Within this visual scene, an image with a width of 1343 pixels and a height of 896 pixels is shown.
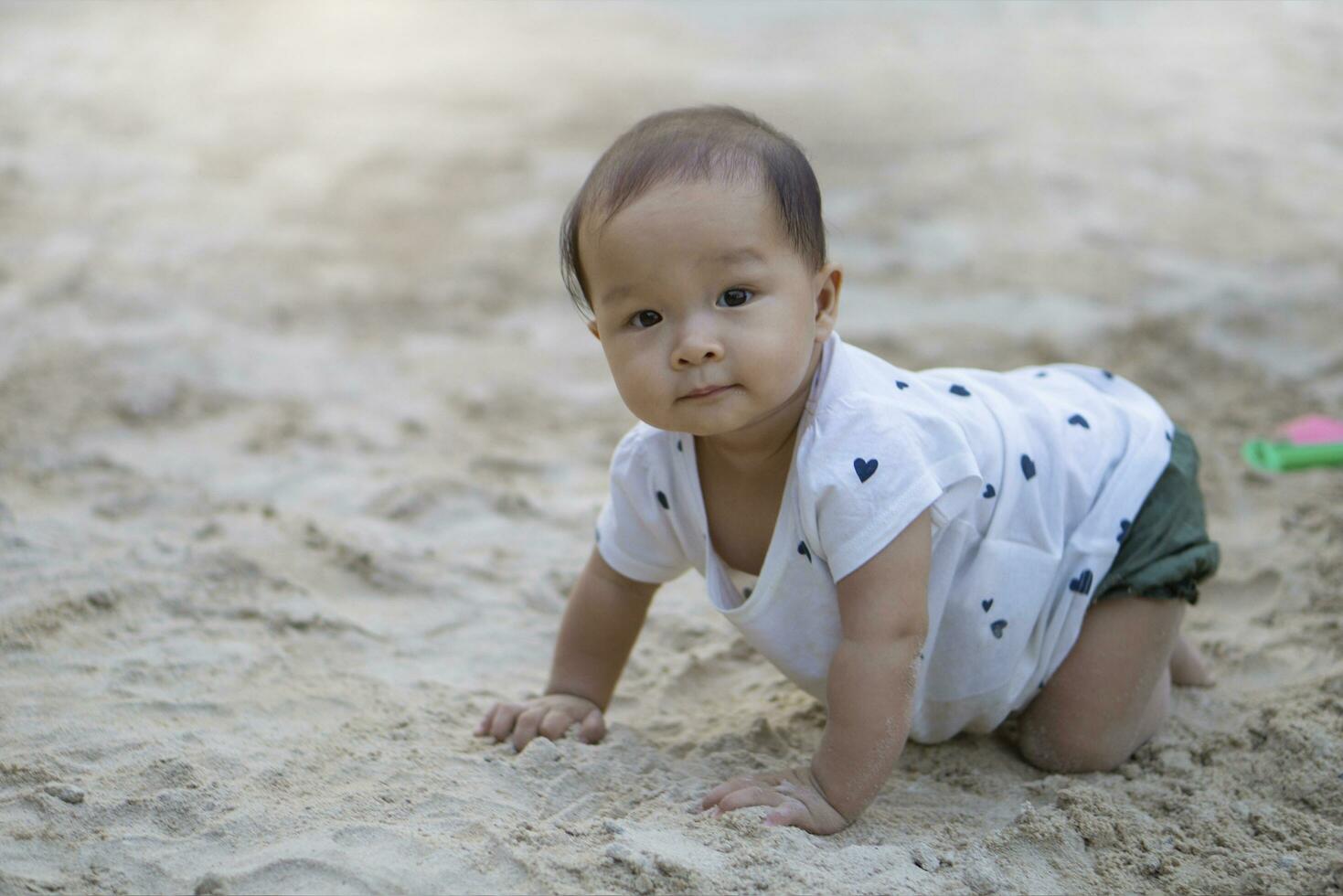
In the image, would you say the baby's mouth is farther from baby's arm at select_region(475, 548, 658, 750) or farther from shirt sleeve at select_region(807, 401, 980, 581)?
baby's arm at select_region(475, 548, 658, 750)

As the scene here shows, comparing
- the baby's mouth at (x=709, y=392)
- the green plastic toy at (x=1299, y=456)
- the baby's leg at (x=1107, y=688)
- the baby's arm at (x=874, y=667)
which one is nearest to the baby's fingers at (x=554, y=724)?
the baby's arm at (x=874, y=667)

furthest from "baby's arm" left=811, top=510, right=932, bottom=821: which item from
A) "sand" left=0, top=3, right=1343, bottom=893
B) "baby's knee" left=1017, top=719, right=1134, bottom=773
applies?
"baby's knee" left=1017, top=719, right=1134, bottom=773

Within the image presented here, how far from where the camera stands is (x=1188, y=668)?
2383mm

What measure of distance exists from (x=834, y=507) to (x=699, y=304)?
337 mm

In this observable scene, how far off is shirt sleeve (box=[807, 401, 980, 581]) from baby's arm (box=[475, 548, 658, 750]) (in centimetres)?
46

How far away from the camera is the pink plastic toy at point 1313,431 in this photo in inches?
131

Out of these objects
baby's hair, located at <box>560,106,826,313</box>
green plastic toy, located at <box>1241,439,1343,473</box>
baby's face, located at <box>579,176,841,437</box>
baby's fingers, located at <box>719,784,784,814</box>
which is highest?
baby's hair, located at <box>560,106,826,313</box>

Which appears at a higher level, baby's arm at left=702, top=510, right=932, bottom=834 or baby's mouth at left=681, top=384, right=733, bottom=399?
baby's mouth at left=681, top=384, right=733, bottom=399

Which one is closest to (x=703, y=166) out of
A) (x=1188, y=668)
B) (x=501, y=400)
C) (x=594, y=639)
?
(x=594, y=639)

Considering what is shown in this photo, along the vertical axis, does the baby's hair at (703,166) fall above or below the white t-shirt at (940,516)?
above

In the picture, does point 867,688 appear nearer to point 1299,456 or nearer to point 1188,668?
point 1188,668

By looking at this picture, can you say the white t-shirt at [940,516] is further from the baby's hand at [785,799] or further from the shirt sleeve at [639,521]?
the baby's hand at [785,799]

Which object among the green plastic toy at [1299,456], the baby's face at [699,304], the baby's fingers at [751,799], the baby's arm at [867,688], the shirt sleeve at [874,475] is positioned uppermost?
the baby's face at [699,304]

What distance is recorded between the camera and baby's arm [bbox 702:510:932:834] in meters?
1.81
